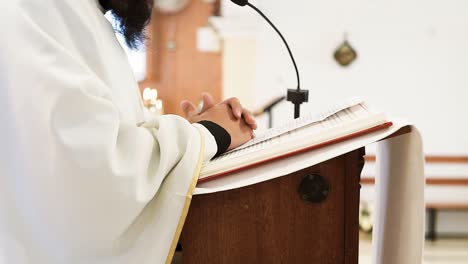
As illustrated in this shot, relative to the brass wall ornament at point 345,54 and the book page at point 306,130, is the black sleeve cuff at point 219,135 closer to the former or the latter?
the book page at point 306,130

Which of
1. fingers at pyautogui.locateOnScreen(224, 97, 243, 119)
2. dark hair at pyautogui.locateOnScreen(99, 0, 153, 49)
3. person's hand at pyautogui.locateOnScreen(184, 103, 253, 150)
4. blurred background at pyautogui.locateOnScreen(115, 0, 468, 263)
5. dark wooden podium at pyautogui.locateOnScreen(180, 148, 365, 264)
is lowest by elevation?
dark wooden podium at pyautogui.locateOnScreen(180, 148, 365, 264)

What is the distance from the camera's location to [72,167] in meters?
1.00

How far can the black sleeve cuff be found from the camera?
45.1 inches

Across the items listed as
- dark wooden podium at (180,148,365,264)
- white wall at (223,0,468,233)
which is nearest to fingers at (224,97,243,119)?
dark wooden podium at (180,148,365,264)

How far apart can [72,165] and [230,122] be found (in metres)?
0.35

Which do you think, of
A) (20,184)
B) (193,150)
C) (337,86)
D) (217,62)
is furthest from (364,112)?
(217,62)

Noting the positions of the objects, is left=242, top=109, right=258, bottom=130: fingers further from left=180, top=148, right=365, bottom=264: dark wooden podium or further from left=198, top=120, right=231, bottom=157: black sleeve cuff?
left=180, top=148, right=365, bottom=264: dark wooden podium

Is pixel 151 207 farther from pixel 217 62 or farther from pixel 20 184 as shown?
pixel 217 62

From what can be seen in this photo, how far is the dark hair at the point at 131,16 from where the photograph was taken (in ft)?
4.50

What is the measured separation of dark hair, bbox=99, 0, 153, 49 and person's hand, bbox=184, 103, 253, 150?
318mm

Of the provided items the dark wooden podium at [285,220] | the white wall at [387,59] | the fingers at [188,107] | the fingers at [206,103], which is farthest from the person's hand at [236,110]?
the white wall at [387,59]

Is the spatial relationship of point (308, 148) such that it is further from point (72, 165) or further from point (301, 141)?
point (72, 165)

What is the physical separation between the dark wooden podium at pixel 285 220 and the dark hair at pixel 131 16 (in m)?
0.54

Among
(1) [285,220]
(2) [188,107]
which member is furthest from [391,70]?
(1) [285,220]
